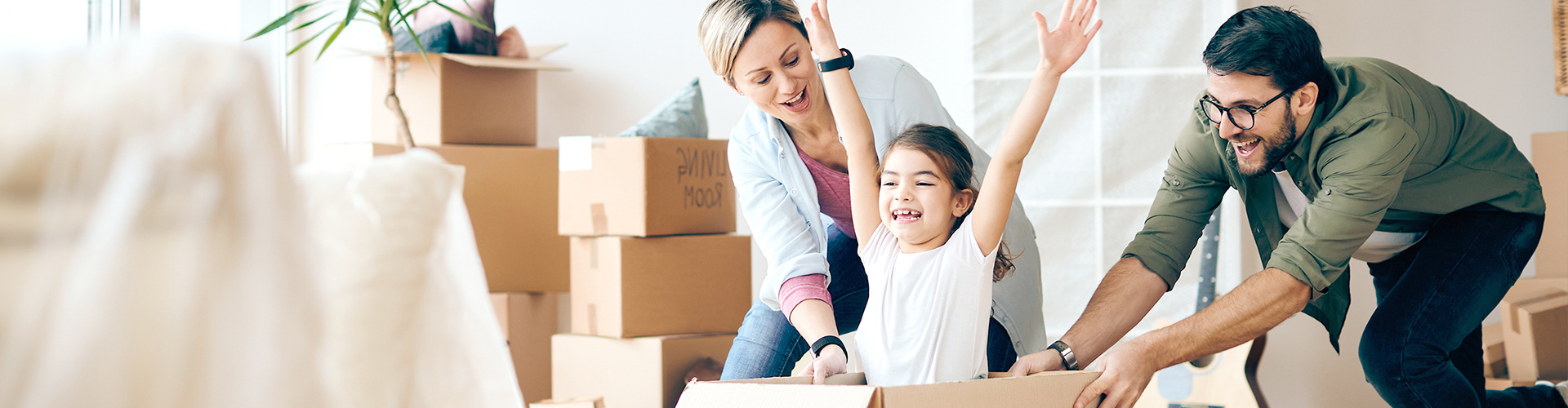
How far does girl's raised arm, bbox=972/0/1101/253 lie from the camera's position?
1.08 metres

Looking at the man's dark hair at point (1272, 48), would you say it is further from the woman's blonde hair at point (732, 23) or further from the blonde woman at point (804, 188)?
the woman's blonde hair at point (732, 23)

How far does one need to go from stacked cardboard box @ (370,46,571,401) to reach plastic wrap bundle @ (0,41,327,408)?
84.0 inches

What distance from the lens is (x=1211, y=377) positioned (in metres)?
2.30

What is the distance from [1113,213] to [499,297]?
5.43ft

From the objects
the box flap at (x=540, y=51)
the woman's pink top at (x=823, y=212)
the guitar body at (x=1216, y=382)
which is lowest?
the guitar body at (x=1216, y=382)

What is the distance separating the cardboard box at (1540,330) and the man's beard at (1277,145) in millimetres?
1127

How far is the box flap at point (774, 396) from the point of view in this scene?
0.83 metres

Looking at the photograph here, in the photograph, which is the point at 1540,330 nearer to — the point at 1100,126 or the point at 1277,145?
the point at 1100,126

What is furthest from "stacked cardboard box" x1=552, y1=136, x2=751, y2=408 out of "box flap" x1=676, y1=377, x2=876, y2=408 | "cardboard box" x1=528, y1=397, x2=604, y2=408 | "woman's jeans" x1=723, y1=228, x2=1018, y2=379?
"box flap" x1=676, y1=377, x2=876, y2=408

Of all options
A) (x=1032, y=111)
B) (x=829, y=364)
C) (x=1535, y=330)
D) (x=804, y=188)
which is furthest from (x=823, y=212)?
(x=1535, y=330)

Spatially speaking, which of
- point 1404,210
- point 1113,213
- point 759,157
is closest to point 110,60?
point 759,157

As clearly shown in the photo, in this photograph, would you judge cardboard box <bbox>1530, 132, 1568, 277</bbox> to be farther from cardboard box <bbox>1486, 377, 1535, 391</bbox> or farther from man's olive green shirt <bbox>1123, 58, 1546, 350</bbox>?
man's olive green shirt <bbox>1123, 58, 1546, 350</bbox>

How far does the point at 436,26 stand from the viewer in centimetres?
245

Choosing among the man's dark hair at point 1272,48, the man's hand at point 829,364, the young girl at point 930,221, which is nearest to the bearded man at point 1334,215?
the man's dark hair at point 1272,48
